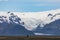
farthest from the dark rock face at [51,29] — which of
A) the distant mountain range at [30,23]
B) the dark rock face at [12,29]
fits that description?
the dark rock face at [12,29]

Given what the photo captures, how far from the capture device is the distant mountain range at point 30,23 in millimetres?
2494

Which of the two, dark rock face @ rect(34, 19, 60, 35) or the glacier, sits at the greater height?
the glacier

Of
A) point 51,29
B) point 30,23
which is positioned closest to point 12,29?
point 30,23

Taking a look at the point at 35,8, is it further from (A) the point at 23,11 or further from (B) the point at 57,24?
(B) the point at 57,24

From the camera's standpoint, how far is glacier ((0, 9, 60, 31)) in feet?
8.24

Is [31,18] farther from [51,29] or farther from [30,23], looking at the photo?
[51,29]

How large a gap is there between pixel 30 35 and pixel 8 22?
0.43 metres

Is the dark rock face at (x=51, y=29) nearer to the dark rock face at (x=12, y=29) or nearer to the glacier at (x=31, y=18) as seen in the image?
the glacier at (x=31, y=18)

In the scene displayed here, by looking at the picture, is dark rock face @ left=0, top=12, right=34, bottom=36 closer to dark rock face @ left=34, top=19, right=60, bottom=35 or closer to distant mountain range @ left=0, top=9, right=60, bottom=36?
distant mountain range @ left=0, top=9, right=60, bottom=36

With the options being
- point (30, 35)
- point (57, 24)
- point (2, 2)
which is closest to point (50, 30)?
point (57, 24)

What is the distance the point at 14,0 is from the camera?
103 inches

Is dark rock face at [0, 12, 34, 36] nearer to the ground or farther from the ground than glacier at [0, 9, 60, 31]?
nearer to the ground

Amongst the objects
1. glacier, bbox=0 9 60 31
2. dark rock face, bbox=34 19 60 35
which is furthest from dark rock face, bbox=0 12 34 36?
dark rock face, bbox=34 19 60 35

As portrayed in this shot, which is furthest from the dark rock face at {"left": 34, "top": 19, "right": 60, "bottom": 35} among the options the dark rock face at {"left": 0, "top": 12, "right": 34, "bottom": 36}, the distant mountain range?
the dark rock face at {"left": 0, "top": 12, "right": 34, "bottom": 36}
